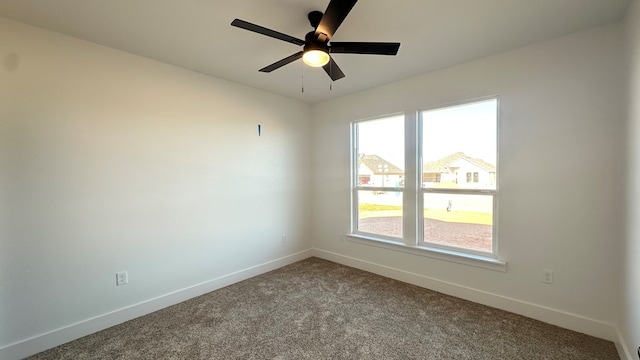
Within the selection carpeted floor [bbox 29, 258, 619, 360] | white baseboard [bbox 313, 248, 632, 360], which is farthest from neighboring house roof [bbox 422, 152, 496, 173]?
carpeted floor [bbox 29, 258, 619, 360]

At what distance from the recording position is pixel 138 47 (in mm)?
2396

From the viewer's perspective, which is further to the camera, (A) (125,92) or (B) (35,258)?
(A) (125,92)

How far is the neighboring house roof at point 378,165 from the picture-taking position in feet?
11.4

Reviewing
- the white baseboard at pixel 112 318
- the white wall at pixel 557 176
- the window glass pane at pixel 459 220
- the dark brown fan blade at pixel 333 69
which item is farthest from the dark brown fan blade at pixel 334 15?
the white baseboard at pixel 112 318

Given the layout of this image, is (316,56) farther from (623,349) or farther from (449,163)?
(623,349)

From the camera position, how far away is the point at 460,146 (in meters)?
2.91

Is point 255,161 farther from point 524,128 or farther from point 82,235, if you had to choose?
point 524,128

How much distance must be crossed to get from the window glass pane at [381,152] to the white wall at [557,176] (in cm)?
67

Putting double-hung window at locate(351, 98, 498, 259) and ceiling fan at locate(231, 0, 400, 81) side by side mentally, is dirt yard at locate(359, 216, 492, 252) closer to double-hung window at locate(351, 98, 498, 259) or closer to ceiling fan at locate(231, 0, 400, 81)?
double-hung window at locate(351, 98, 498, 259)


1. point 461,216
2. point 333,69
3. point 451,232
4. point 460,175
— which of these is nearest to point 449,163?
point 460,175

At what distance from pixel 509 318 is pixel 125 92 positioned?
4313 millimetres

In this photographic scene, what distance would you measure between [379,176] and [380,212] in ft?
1.73

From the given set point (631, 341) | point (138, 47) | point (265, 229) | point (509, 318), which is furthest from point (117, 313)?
point (631, 341)

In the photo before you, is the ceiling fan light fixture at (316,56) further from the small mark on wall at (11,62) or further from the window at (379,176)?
the small mark on wall at (11,62)
